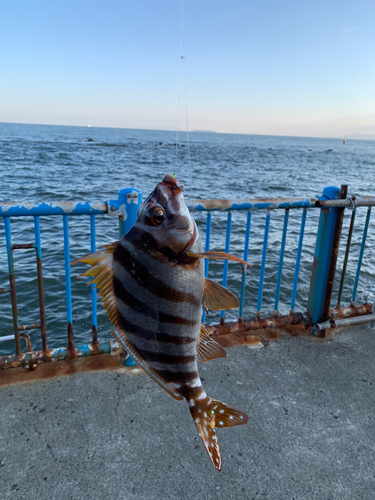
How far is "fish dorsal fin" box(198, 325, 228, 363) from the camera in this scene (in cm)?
179

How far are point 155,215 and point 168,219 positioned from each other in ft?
0.17

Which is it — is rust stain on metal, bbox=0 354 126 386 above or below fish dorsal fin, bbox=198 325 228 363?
below

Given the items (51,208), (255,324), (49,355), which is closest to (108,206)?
(51,208)

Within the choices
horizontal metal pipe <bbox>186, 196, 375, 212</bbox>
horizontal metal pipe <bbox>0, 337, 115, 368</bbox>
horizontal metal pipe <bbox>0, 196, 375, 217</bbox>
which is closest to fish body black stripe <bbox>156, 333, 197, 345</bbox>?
horizontal metal pipe <bbox>0, 196, 375, 217</bbox>

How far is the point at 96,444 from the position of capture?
268 cm

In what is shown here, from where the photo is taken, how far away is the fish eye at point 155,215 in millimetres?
1427

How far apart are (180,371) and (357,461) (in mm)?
1824

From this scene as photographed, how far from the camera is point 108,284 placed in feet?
5.18

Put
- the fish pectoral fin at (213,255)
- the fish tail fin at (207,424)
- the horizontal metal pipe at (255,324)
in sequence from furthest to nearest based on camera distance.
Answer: the horizontal metal pipe at (255,324), the fish tail fin at (207,424), the fish pectoral fin at (213,255)

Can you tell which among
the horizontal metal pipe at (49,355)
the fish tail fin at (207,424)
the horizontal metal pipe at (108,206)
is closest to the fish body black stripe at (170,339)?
the fish tail fin at (207,424)

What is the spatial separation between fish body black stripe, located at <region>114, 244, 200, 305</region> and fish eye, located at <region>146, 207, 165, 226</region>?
17 cm

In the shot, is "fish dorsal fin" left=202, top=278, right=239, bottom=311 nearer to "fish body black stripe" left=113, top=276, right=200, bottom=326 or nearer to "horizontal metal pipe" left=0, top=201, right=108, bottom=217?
"fish body black stripe" left=113, top=276, right=200, bottom=326

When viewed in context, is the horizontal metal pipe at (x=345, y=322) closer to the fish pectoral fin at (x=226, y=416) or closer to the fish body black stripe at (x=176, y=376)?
the fish pectoral fin at (x=226, y=416)

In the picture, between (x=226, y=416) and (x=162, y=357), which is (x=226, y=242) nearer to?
(x=226, y=416)
